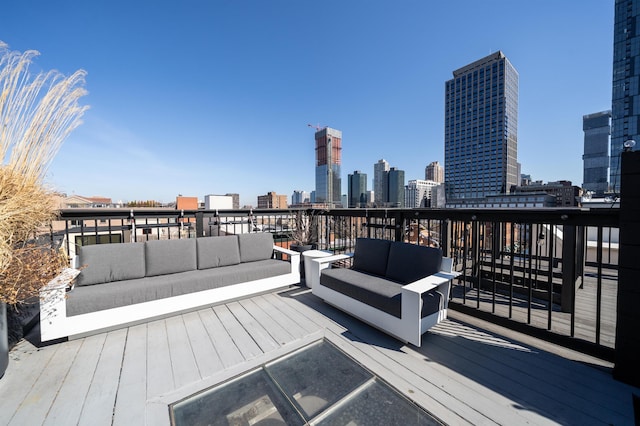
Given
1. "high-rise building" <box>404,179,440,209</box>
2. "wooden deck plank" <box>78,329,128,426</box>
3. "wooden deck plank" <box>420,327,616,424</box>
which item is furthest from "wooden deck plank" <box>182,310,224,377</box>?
"high-rise building" <box>404,179,440,209</box>

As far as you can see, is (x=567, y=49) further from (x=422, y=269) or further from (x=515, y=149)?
(x=515, y=149)

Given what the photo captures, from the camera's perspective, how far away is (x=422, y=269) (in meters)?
2.53

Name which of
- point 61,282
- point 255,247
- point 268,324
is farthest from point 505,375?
point 61,282

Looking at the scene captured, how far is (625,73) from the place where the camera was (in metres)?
31.5

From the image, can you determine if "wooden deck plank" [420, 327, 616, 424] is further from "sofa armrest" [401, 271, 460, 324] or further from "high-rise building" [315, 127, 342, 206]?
"high-rise building" [315, 127, 342, 206]

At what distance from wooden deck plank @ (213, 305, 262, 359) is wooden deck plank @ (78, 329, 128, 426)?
0.85m

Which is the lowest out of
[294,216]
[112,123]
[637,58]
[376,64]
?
[294,216]

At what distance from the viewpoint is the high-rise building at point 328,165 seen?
146ft

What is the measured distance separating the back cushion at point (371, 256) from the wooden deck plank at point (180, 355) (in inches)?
80.4

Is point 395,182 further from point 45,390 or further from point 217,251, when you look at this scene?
point 45,390

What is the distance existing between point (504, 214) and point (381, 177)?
177ft

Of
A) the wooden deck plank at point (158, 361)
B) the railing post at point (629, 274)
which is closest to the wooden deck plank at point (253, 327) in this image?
the wooden deck plank at point (158, 361)

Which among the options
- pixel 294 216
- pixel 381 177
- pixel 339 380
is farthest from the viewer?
pixel 381 177

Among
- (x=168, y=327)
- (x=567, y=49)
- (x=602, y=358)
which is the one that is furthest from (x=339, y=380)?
(x=567, y=49)
